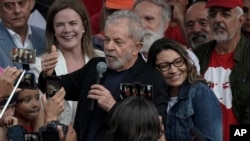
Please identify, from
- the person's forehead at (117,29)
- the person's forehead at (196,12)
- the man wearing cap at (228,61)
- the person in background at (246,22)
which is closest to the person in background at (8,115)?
the person's forehead at (117,29)

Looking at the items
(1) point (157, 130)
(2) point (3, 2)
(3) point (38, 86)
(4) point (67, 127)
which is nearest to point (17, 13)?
(2) point (3, 2)

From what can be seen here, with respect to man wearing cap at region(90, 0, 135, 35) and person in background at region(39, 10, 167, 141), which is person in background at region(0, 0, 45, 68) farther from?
person in background at region(39, 10, 167, 141)

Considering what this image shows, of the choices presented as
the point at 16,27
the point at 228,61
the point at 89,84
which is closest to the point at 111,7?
the point at 16,27

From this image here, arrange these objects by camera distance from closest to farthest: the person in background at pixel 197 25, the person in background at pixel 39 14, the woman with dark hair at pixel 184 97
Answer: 1. the woman with dark hair at pixel 184 97
2. the person in background at pixel 197 25
3. the person in background at pixel 39 14

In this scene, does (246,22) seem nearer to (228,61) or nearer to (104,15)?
(228,61)

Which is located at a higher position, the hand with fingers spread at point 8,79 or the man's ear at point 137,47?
the man's ear at point 137,47

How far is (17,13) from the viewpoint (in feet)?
26.2

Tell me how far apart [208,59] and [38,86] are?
157 cm

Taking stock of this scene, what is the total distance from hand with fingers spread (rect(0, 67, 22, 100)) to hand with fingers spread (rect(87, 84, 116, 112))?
2.04ft

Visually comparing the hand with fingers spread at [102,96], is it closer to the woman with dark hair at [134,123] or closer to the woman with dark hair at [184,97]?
the woman with dark hair at [184,97]

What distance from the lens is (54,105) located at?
22.9ft

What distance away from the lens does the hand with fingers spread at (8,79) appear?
22.7 ft

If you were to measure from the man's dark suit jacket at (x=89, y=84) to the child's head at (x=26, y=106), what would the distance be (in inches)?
6.6

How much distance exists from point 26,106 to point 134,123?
2296 mm
